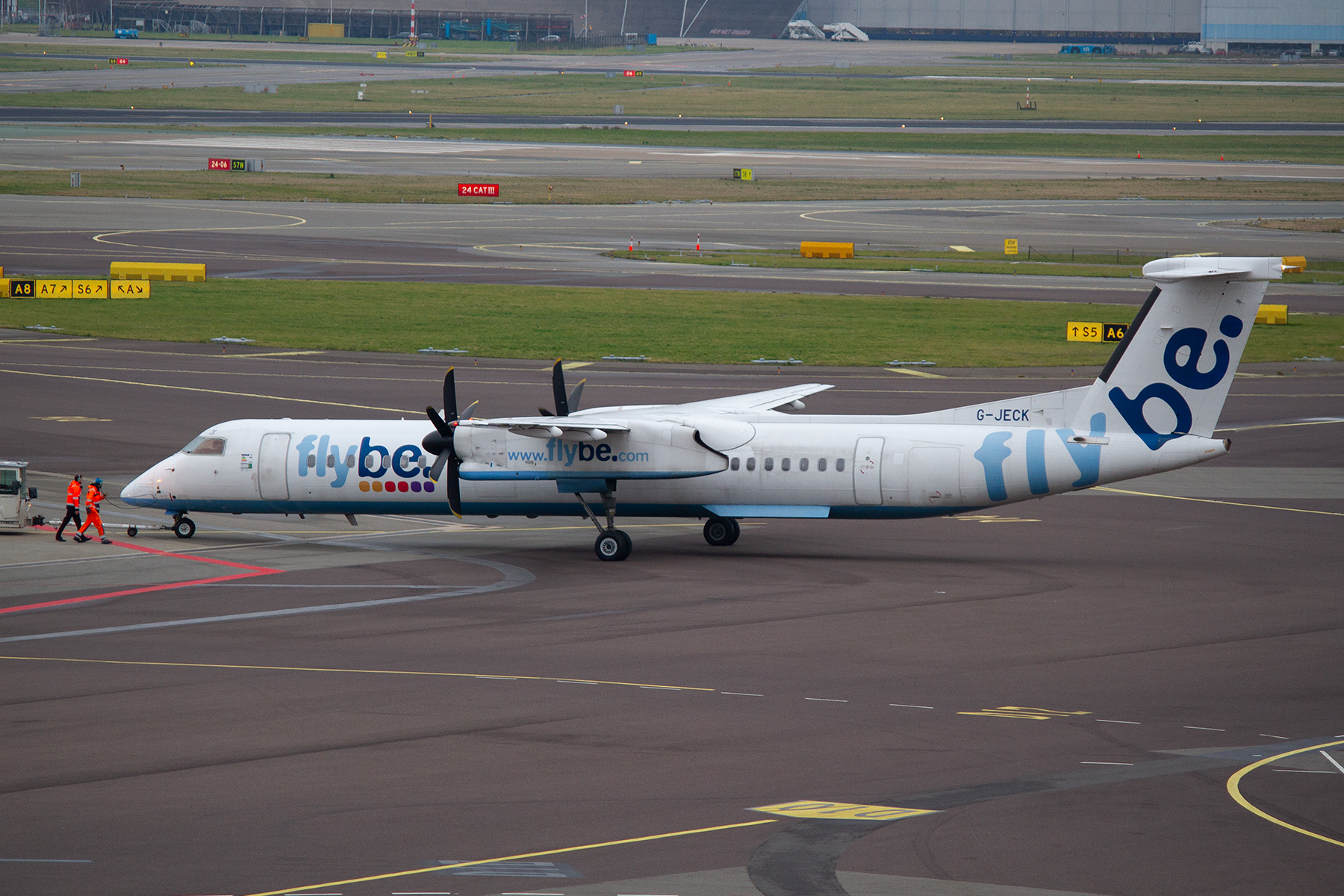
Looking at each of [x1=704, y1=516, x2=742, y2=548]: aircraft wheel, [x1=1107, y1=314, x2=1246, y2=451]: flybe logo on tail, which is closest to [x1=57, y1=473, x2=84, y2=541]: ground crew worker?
[x1=704, y1=516, x2=742, y2=548]: aircraft wheel

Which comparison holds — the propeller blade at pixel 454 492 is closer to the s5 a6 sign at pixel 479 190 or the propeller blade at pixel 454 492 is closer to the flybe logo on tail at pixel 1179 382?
the flybe logo on tail at pixel 1179 382

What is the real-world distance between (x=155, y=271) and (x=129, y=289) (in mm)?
3315

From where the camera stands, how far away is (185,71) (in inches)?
7751

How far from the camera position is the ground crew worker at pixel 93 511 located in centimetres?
3397

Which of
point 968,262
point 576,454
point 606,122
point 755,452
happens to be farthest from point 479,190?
point 755,452

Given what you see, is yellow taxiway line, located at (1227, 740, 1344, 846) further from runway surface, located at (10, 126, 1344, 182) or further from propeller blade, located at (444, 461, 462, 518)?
runway surface, located at (10, 126, 1344, 182)

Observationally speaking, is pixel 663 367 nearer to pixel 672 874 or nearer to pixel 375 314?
pixel 375 314

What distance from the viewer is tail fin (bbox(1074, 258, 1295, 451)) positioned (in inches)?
1224

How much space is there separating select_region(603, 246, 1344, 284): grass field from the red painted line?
172ft

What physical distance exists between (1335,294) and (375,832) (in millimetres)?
71446

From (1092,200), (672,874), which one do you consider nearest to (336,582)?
(672,874)

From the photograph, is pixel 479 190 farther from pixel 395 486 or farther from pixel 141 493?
pixel 395 486

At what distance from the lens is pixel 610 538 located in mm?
33188

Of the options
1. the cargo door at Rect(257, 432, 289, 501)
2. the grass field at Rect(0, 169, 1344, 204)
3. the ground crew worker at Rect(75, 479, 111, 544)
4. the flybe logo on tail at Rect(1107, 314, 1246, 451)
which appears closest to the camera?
the flybe logo on tail at Rect(1107, 314, 1246, 451)
